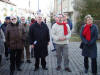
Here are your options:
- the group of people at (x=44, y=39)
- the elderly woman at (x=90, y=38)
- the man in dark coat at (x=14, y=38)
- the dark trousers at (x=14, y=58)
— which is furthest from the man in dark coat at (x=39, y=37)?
the elderly woman at (x=90, y=38)

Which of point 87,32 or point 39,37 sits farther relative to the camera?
point 39,37

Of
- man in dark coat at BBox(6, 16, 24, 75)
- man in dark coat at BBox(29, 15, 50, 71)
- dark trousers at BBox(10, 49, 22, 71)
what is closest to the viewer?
man in dark coat at BBox(6, 16, 24, 75)

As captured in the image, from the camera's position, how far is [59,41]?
21.3ft

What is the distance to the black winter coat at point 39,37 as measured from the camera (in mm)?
6492

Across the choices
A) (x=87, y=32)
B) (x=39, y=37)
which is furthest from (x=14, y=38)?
(x=87, y=32)

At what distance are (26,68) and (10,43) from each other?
50.6 inches

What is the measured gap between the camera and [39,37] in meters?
6.50

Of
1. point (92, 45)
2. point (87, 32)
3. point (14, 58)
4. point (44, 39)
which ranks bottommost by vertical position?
point (14, 58)

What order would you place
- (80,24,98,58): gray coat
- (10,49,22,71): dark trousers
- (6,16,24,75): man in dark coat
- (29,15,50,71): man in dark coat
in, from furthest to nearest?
(29,15,50,71): man in dark coat, (10,49,22,71): dark trousers, (6,16,24,75): man in dark coat, (80,24,98,58): gray coat

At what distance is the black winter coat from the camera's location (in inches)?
256

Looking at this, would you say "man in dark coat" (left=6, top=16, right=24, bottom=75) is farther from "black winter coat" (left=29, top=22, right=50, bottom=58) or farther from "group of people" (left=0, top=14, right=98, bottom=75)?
"black winter coat" (left=29, top=22, right=50, bottom=58)

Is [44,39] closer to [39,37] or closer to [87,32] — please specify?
[39,37]

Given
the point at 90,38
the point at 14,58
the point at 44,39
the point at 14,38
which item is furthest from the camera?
the point at 44,39

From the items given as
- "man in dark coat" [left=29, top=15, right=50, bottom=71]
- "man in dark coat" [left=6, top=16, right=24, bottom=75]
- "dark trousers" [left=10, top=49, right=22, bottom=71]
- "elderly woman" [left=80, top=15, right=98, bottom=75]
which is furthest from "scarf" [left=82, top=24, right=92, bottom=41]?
"dark trousers" [left=10, top=49, right=22, bottom=71]
